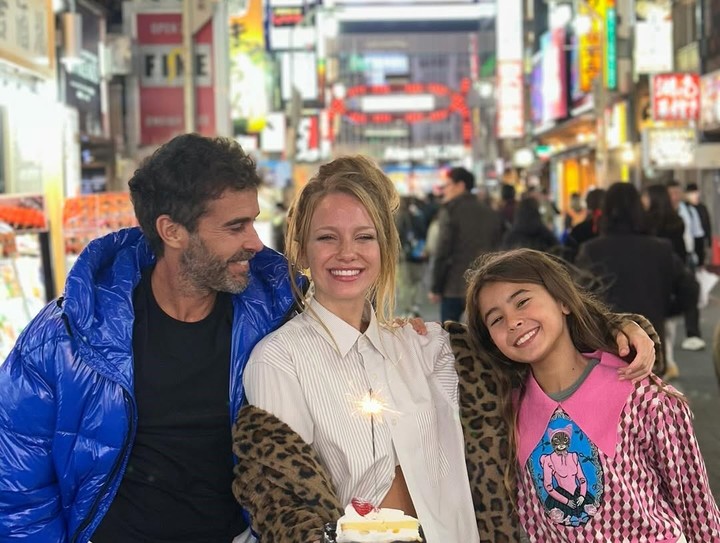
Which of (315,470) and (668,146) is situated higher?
(668,146)

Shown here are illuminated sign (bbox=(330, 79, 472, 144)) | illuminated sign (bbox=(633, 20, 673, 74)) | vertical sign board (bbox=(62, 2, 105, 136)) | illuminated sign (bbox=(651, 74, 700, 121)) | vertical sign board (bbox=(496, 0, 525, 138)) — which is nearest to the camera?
vertical sign board (bbox=(62, 2, 105, 136))

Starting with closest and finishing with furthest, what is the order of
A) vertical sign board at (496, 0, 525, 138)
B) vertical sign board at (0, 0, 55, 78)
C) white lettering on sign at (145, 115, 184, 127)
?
vertical sign board at (0, 0, 55, 78)
white lettering on sign at (145, 115, 184, 127)
vertical sign board at (496, 0, 525, 138)

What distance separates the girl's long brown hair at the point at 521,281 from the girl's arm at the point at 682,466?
10.8 inches

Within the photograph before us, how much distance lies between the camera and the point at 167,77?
38.7 ft

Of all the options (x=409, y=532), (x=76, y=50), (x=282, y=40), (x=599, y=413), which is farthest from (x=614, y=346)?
(x=282, y=40)

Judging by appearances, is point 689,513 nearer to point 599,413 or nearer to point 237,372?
point 599,413

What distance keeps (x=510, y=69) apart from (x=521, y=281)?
1783 inches

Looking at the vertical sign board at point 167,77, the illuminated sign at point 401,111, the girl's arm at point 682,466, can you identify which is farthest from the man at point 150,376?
the illuminated sign at point 401,111

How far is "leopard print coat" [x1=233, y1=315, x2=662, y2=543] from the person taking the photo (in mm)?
2398

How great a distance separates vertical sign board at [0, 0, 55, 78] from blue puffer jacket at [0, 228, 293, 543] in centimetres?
338

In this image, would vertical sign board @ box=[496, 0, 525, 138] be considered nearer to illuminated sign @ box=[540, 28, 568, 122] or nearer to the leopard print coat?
illuminated sign @ box=[540, 28, 568, 122]

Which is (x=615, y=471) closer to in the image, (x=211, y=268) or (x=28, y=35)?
(x=211, y=268)

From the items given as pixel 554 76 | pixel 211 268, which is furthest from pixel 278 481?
pixel 554 76

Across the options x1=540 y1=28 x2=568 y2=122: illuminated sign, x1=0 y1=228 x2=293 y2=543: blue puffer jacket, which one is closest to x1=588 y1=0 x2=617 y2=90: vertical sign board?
x1=540 y1=28 x2=568 y2=122: illuminated sign
